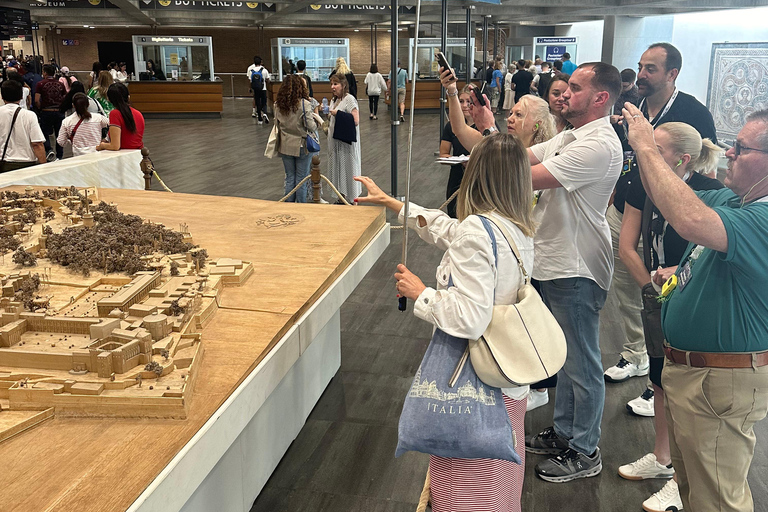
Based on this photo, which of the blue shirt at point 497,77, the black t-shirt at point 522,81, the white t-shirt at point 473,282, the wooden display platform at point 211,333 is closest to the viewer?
the wooden display platform at point 211,333

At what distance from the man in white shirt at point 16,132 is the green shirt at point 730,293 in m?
6.01

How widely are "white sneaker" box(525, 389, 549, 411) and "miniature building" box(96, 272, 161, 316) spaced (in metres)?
2.04

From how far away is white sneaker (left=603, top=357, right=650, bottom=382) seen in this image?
3.81 metres

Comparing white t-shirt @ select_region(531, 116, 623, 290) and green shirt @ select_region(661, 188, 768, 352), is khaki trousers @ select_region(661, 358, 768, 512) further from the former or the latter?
white t-shirt @ select_region(531, 116, 623, 290)

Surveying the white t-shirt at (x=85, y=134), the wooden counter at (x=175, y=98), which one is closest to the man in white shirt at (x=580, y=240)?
the white t-shirt at (x=85, y=134)

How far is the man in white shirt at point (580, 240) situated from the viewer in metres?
2.63

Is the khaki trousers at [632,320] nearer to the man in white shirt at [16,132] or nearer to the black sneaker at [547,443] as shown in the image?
the black sneaker at [547,443]

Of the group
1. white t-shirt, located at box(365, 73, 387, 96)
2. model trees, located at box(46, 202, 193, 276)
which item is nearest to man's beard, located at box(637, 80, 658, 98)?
model trees, located at box(46, 202, 193, 276)

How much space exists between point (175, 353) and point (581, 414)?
1792mm

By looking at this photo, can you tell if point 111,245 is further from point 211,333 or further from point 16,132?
point 16,132

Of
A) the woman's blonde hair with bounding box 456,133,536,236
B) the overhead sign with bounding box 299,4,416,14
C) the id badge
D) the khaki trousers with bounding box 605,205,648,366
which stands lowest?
the khaki trousers with bounding box 605,205,648,366

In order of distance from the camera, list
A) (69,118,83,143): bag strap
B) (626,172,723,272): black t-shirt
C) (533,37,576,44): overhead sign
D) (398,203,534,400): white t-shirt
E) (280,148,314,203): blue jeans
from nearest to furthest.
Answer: (398,203,534,400): white t-shirt, (626,172,723,272): black t-shirt, (69,118,83,143): bag strap, (280,148,314,203): blue jeans, (533,37,576,44): overhead sign

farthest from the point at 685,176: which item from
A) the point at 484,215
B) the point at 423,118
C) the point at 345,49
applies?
the point at 345,49

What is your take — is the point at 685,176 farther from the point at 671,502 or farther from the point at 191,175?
the point at 191,175
